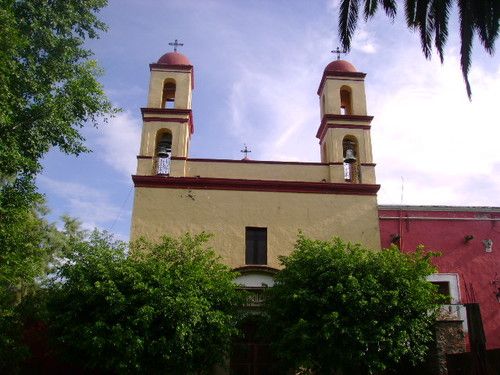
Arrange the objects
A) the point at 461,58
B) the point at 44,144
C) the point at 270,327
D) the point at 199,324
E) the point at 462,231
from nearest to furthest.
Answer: the point at 461,58 → the point at 199,324 → the point at 270,327 → the point at 44,144 → the point at 462,231

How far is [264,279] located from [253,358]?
88.3 inches

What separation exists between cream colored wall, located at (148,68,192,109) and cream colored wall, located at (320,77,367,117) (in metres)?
4.89

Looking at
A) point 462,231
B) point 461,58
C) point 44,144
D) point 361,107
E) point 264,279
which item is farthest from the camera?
point 361,107

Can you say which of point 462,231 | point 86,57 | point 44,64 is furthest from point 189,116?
point 462,231

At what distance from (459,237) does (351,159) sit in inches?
168

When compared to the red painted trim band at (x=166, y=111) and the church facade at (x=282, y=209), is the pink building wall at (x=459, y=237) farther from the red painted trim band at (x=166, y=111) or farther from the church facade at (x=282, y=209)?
the red painted trim band at (x=166, y=111)

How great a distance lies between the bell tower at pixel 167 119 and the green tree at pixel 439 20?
369 inches

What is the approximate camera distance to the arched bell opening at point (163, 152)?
1710cm

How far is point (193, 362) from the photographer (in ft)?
41.0

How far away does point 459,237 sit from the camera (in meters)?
16.9

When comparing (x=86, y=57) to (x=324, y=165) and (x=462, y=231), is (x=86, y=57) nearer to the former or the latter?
(x=324, y=165)

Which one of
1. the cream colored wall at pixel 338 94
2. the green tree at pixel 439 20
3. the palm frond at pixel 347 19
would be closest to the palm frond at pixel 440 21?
the green tree at pixel 439 20

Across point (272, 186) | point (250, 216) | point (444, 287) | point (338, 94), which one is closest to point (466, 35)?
point (272, 186)

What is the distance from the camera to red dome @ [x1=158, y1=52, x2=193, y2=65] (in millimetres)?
18875
